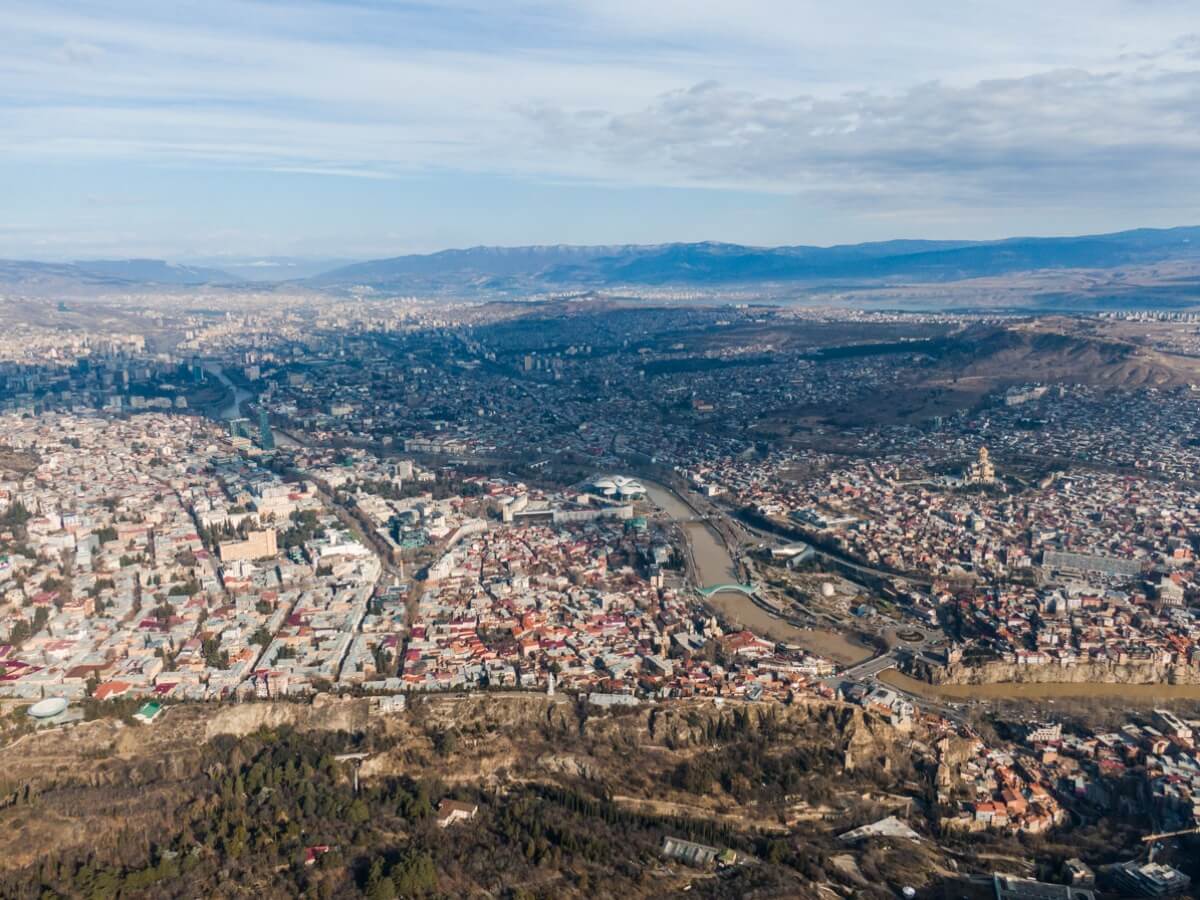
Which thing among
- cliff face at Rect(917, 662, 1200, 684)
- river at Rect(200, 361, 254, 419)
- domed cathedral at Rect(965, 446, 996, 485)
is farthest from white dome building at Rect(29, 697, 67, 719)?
river at Rect(200, 361, 254, 419)

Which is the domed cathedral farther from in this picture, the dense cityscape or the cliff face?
the cliff face

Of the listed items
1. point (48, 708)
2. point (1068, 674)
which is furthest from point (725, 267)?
point (48, 708)

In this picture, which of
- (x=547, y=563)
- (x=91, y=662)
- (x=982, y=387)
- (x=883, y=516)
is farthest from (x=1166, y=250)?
(x=91, y=662)

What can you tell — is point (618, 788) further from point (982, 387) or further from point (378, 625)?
point (982, 387)

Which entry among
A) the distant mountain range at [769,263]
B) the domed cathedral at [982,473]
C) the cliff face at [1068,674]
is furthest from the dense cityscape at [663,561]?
the distant mountain range at [769,263]

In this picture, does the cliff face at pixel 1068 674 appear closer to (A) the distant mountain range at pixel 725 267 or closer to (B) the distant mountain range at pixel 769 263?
(A) the distant mountain range at pixel 725 267

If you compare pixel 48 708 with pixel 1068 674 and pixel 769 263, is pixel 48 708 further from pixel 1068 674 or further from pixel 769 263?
pixel 769 263
